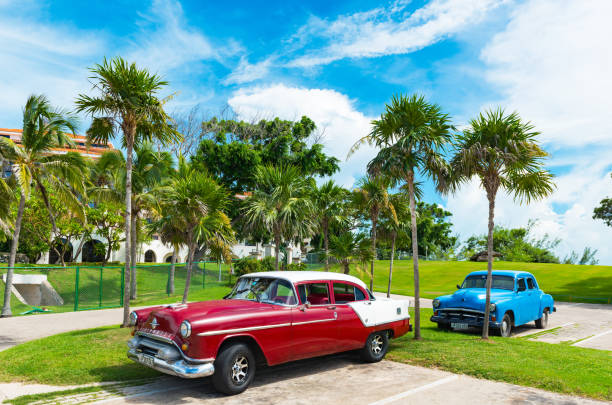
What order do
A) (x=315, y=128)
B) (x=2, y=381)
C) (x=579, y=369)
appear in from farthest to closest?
1. (x=315, y=128)
2. (x=579, y=369)
3. (x=2, y=381)

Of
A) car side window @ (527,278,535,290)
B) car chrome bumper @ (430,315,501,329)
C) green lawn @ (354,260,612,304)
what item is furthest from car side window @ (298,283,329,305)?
green lawn @ (354,260,612,304)

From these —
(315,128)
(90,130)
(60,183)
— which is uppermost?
(315,128)

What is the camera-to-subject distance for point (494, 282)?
13328 mm

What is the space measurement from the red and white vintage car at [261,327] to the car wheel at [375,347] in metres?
0.02

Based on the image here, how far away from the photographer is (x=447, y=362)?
8375 millimetres

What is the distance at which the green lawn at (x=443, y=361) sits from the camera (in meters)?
7.18

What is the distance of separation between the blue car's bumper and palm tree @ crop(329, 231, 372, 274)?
6.36 m

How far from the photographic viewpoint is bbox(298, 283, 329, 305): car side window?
769 centimetres

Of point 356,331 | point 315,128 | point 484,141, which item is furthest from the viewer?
point 315,128

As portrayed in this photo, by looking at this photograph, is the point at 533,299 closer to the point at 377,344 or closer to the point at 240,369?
the point at 377,344

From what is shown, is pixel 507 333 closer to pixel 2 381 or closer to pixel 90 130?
pixel 2 381

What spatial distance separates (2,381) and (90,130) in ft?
24.7

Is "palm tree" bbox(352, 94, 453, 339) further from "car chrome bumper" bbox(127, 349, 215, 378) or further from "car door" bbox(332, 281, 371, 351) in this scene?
"car chrome bumper" bbox(127, 349, 215, 378)

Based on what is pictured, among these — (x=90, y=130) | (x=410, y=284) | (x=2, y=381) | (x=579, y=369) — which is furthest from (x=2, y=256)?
(x=579, y=369)
